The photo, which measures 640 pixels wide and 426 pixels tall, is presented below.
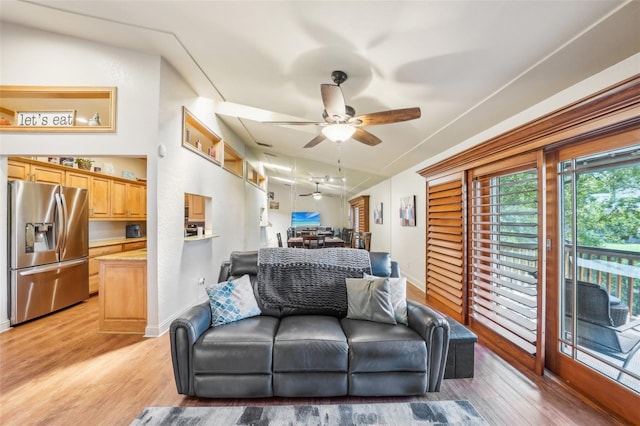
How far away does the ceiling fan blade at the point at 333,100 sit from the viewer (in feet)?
7.24

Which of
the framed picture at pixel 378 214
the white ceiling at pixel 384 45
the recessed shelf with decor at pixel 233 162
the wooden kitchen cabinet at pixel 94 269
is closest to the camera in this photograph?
the white ceiling at pixel 384 45

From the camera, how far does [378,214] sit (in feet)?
25.2

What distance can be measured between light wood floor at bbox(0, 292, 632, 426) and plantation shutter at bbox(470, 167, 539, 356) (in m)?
0.37

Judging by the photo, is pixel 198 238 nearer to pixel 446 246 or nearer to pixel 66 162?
pixel 66 162

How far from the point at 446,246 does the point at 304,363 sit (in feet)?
8.94

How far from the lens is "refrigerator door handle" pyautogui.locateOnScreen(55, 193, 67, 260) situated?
3.61 meters

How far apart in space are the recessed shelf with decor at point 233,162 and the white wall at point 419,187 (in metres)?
3.64

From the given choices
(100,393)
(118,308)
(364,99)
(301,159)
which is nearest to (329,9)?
(364,99)

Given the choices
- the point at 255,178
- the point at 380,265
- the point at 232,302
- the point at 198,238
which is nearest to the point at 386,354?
the point at 380,265

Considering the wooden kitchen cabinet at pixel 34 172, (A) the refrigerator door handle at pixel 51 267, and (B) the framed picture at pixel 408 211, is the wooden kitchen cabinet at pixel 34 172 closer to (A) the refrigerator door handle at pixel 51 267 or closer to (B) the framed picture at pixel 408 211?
(A) the refrigerator door handle at pixel 51 267

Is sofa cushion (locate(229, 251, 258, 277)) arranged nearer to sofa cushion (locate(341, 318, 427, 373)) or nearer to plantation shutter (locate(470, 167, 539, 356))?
sofa cushion (locate(341, 318, 427, 373))

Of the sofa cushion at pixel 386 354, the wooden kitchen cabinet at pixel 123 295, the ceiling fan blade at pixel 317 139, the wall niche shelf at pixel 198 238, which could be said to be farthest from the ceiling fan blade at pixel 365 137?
the wooden kitchen cabinet at pixel 123 295

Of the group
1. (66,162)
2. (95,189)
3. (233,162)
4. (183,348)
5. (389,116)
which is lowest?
(183,348)

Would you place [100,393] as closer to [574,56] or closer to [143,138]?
[143,138]
